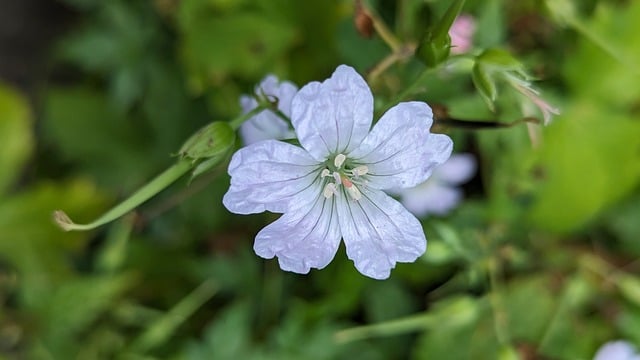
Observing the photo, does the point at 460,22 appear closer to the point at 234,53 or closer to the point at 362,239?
the point at 234,53

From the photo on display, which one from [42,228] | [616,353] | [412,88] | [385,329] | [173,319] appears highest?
[412,88]

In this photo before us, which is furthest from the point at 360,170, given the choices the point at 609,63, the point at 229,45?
the point at 609,63

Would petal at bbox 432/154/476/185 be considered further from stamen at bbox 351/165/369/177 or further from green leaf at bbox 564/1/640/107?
stamen at bbox 351/165/369/177

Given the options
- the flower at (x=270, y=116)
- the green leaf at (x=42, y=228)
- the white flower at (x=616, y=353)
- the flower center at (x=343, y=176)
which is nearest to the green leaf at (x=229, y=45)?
the green leaf at (x=42, y=228)

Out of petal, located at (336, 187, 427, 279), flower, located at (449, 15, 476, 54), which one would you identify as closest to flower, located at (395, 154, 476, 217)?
flower, located at (449, 15, 476, 54)

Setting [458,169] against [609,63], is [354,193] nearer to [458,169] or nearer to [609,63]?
[458,169]

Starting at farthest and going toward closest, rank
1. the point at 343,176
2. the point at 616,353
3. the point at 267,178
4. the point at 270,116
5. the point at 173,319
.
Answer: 1. the point at 173,319
2. the point at 616,353
3. the point at 270,116
4. the point at 343,176
5. the point at 267,178

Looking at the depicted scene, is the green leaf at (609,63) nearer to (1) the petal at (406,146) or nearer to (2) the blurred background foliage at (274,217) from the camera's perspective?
(2) the blurred background foliage at (274,217)
